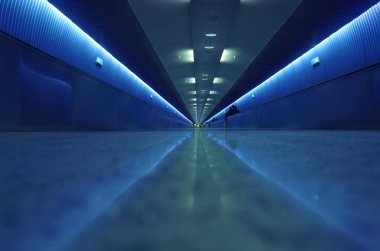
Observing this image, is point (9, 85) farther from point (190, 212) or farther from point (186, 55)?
point (186, 55)

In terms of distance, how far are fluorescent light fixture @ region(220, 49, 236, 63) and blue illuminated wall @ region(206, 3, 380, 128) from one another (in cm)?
569

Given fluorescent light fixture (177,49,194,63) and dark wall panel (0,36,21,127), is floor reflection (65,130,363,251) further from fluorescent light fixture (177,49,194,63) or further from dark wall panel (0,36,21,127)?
fluorescent light fixture (177,49,194,63)

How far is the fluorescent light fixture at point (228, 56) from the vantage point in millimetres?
20894

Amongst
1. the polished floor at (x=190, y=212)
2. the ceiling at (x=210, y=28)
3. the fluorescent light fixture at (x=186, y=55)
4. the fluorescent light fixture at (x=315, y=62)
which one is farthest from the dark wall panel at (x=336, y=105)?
the polished floor at (x=190, y=212)

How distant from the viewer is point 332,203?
41.7 inches

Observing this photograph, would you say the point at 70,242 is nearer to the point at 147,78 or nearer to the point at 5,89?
the point at 5,89

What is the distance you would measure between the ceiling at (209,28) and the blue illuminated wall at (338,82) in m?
1.14

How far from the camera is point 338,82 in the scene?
18203 millimetres

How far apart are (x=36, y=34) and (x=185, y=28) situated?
7.97 meters

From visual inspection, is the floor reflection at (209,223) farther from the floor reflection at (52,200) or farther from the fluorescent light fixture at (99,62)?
the fluorescent light fixture at (99,62)

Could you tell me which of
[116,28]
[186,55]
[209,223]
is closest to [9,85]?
[116,28]

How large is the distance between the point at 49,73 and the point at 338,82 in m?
17.7

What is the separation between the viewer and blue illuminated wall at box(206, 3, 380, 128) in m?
14.7

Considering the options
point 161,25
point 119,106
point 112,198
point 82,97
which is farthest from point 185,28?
point 112,198
